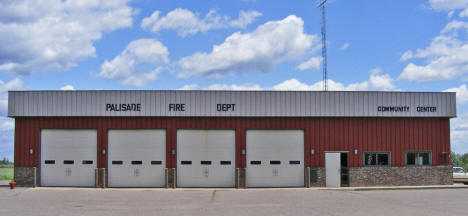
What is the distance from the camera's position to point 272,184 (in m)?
28.7

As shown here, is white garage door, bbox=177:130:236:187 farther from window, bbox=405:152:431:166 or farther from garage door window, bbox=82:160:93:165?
window, bbox=405:152:431:166

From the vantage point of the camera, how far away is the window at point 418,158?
30.0 meters

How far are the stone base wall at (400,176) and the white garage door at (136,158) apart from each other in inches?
453

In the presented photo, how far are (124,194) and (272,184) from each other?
8849 millimetres

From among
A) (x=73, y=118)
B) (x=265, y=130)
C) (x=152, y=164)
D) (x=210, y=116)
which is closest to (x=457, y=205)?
(x=265, y=130)

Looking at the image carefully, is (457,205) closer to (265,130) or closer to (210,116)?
(265,130)

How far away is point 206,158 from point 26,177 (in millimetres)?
10747

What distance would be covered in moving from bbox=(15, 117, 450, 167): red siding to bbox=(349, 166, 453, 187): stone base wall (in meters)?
0.49

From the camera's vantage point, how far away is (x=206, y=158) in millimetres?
28594

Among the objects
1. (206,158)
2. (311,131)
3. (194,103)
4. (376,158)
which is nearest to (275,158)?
(311,131)

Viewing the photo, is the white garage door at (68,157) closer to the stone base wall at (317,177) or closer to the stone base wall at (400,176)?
the stone base wall at (317,177)

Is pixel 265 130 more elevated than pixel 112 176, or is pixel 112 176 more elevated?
pixel 265 130

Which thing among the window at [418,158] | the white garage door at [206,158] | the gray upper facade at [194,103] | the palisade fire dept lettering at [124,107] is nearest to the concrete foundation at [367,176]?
the window at [418,158]

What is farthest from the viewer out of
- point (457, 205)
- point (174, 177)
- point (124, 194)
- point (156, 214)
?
point (174, 177)
